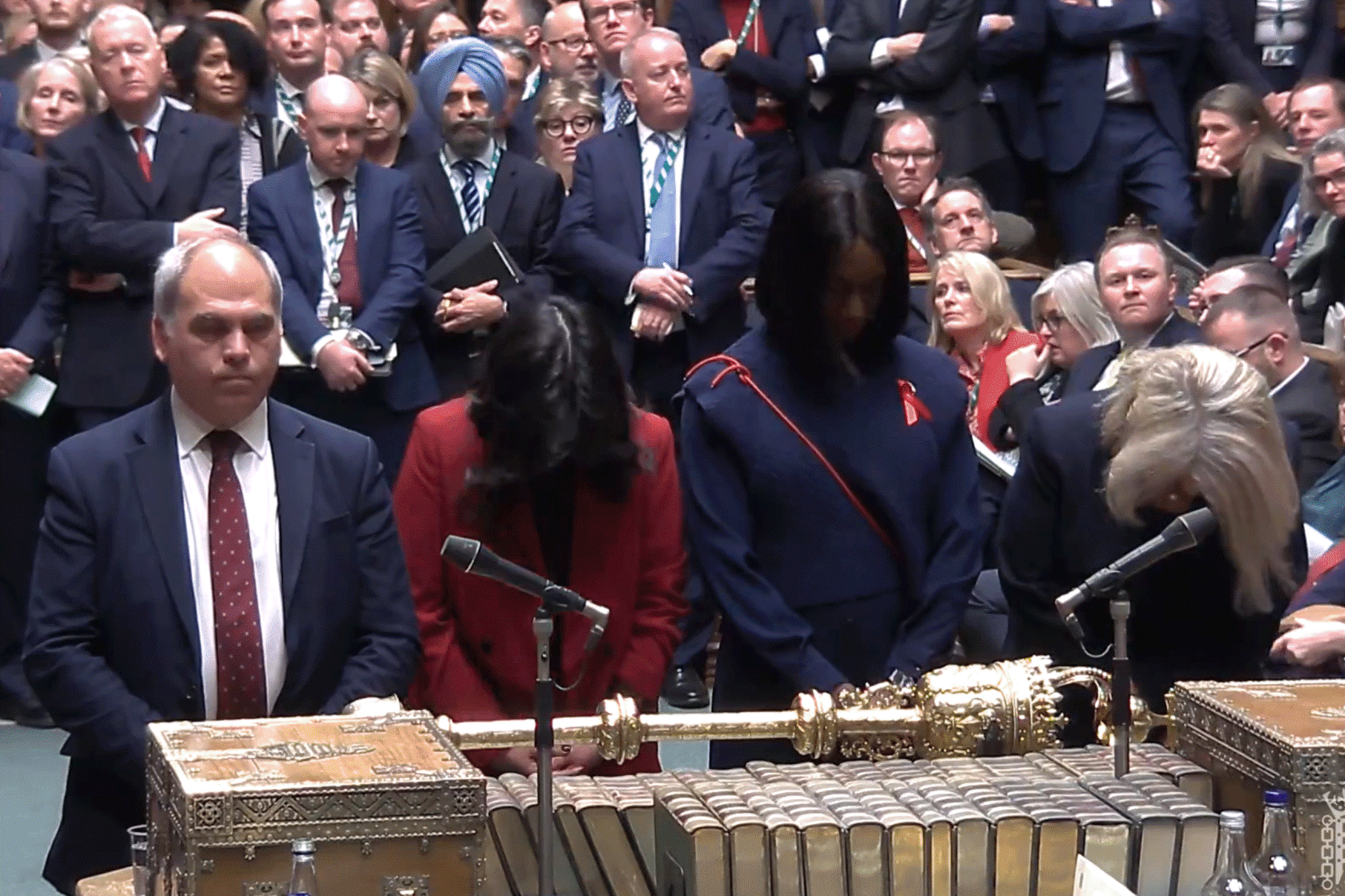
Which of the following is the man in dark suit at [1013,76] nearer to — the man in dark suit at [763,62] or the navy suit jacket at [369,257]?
the man in dark suit at [763,62]

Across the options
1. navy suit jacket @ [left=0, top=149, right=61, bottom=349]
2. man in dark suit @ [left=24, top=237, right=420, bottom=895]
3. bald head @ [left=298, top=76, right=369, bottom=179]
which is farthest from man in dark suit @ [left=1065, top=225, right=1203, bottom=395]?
navy suit jacket @ [left=0, top=149, right=61, bottom=349]

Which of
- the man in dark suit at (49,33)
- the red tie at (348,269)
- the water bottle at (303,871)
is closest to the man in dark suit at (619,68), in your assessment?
the red tie at (348,269)

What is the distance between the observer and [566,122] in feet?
24.1

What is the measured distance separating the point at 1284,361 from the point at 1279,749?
2587 mm

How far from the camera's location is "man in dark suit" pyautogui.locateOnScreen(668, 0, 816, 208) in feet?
26.4

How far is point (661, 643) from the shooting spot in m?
3.94

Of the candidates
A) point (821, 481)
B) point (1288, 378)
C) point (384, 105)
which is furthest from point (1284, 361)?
point (384, 105)

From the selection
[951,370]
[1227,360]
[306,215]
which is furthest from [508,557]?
[306,215]

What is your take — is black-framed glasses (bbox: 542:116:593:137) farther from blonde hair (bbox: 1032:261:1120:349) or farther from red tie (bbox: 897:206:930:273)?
blonde hair (bbox: 1032:261:1120:349)

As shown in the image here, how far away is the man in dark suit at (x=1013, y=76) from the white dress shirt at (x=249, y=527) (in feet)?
17.3

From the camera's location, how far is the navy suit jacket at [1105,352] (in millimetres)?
5316

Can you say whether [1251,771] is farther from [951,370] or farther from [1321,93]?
[1321,93]

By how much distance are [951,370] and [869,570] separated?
40cm

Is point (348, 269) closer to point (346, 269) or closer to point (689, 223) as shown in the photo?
point (346, 269)
